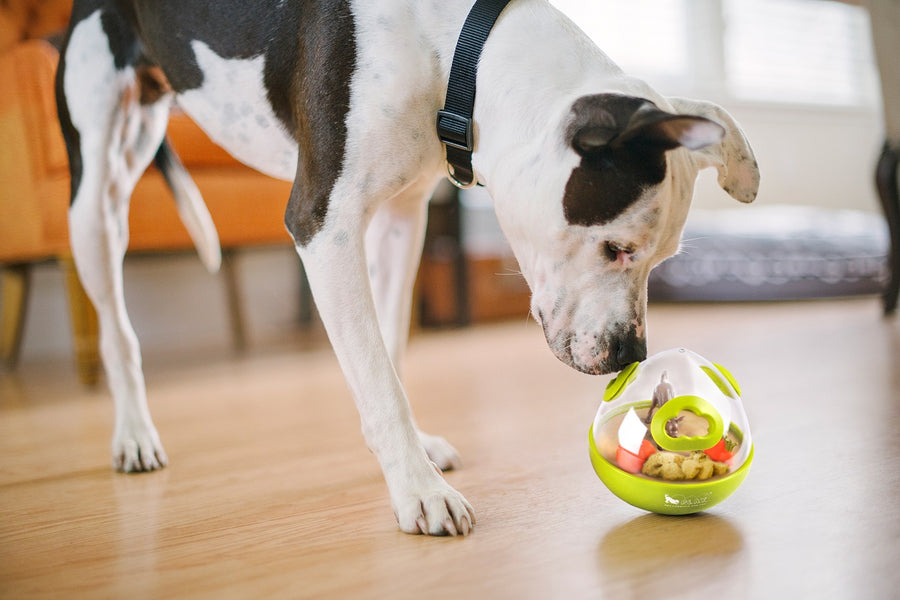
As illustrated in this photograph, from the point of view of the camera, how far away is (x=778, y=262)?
14.3 feet

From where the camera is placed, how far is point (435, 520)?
109 centimetres

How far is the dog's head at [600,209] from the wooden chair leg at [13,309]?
2470 millimetres

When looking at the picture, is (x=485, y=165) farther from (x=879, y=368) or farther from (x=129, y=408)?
(x=879, y=368)

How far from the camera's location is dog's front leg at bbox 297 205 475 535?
3.67 ft

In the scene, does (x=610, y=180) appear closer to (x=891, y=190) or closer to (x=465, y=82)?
(x=465, y=82)

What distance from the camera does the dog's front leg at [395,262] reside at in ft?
5.17

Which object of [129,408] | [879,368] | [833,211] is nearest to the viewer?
[129,408]

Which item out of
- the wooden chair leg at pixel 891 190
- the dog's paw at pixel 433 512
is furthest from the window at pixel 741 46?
the dog's paw at pixel 433 512

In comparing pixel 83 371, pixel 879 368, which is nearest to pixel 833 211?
pixel 879 368

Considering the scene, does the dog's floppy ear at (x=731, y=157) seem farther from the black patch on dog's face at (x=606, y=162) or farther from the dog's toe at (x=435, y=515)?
the dog's toe at (x=435, y=515)

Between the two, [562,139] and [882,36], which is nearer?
[562,139]

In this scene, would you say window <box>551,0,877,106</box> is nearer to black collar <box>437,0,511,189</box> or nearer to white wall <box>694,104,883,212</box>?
white wall <box>694,104,883,212</box>

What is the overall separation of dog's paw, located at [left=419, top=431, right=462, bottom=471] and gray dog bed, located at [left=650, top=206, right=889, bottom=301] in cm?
288

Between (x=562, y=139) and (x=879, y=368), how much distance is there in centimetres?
161
